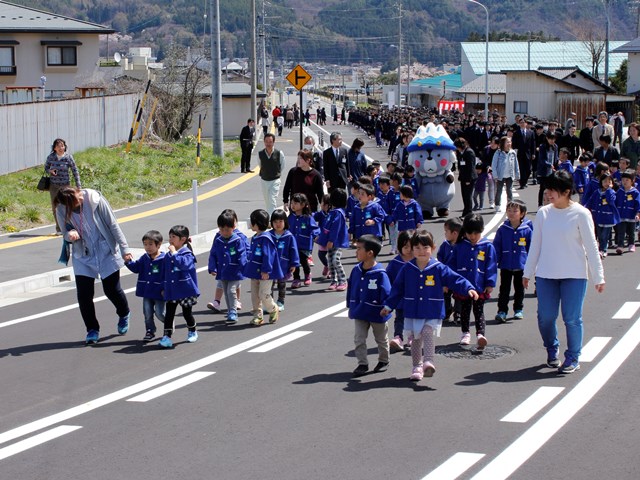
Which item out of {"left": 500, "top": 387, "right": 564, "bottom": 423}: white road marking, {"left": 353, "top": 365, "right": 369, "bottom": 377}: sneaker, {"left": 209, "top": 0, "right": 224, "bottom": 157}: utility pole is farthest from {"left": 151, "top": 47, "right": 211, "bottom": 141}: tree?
{"left": 500, "top": 387, "right": 564, "bottom": 423}: white road marking

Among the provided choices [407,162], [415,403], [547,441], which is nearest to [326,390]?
[415,403]

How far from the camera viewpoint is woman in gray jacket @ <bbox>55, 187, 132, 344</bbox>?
36.4 ft

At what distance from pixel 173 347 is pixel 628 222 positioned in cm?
954

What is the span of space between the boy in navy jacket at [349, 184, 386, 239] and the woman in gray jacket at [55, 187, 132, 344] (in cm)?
456

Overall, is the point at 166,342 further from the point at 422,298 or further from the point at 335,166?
the point at 335,166

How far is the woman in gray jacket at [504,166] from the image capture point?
22.9 metres

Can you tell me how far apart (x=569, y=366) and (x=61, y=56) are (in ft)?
153

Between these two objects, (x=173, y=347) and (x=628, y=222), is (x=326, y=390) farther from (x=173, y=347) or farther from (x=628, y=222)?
(x=628, y=222)

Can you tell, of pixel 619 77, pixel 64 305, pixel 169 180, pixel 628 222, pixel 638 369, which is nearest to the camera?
pixel 638 369

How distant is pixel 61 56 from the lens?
172ft

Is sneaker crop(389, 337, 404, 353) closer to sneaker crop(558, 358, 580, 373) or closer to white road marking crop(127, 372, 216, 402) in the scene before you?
sneaker crop(558, 358, 580, 373)

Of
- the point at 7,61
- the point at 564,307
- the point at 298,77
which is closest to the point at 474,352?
the point at 564,307

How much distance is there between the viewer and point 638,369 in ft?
31.3

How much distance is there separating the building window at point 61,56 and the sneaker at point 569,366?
151 feet
